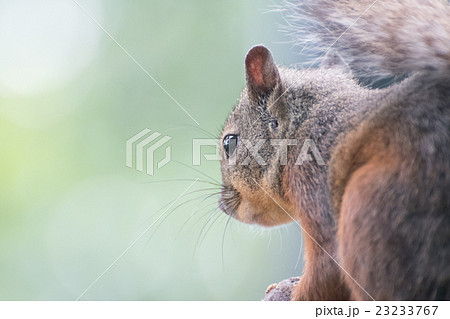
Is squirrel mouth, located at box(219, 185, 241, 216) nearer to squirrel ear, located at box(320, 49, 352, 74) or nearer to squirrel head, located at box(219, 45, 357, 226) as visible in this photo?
squirrel head, located at box(219, 45, 357, 226)

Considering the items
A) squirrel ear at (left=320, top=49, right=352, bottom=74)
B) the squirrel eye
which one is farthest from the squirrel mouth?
squirrel ear at (left=320, top=49, right=352, bottom=74)

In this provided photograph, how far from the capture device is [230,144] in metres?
1.65

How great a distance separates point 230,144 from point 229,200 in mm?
177

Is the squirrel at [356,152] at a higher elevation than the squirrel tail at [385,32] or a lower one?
lower

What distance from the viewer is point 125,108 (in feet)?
9.57

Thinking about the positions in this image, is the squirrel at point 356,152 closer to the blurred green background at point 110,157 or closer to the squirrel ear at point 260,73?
the squirrel ear at point 260,73

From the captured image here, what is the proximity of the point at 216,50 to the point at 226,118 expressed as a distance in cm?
118

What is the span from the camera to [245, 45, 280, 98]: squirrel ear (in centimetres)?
150

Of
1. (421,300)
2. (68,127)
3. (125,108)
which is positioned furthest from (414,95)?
(68,127)

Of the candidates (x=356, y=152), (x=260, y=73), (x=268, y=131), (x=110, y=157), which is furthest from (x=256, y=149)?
(x=110, y=157)

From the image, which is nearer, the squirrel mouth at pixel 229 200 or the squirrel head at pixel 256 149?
the squirrel head at pixel 256 149

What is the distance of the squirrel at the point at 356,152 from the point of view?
1.08 metres

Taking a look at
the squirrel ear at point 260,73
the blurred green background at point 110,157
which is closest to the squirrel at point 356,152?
the squirrel ear at point 260,73

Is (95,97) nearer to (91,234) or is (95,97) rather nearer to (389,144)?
(91,234)
